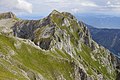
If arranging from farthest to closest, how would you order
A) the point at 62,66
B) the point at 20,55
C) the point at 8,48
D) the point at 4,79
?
the point at 62,66 < the point at 20,55 < the point at 8,48 < the point at 4,79

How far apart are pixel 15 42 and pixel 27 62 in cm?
1670

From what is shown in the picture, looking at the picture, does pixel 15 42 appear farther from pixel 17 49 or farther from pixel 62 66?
pixel 62 66

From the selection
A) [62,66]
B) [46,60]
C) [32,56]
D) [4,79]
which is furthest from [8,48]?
[4,79]

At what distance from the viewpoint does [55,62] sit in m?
194

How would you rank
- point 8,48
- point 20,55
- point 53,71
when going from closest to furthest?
point 8,48 < point 20,55 < point 53,71

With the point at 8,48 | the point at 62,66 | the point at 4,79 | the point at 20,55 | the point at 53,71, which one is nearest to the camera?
the point at 4,79

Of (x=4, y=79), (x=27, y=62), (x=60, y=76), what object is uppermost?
(x=4, y=79)

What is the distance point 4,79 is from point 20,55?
90.9 metres

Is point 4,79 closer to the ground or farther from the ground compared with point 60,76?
farther from the ground

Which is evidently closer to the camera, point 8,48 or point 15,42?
point 8,48

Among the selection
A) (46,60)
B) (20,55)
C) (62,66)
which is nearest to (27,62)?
(20,55)

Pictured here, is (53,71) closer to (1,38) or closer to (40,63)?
(40,63)

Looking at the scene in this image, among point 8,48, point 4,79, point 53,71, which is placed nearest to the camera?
point 4,79

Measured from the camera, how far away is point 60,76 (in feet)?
612
